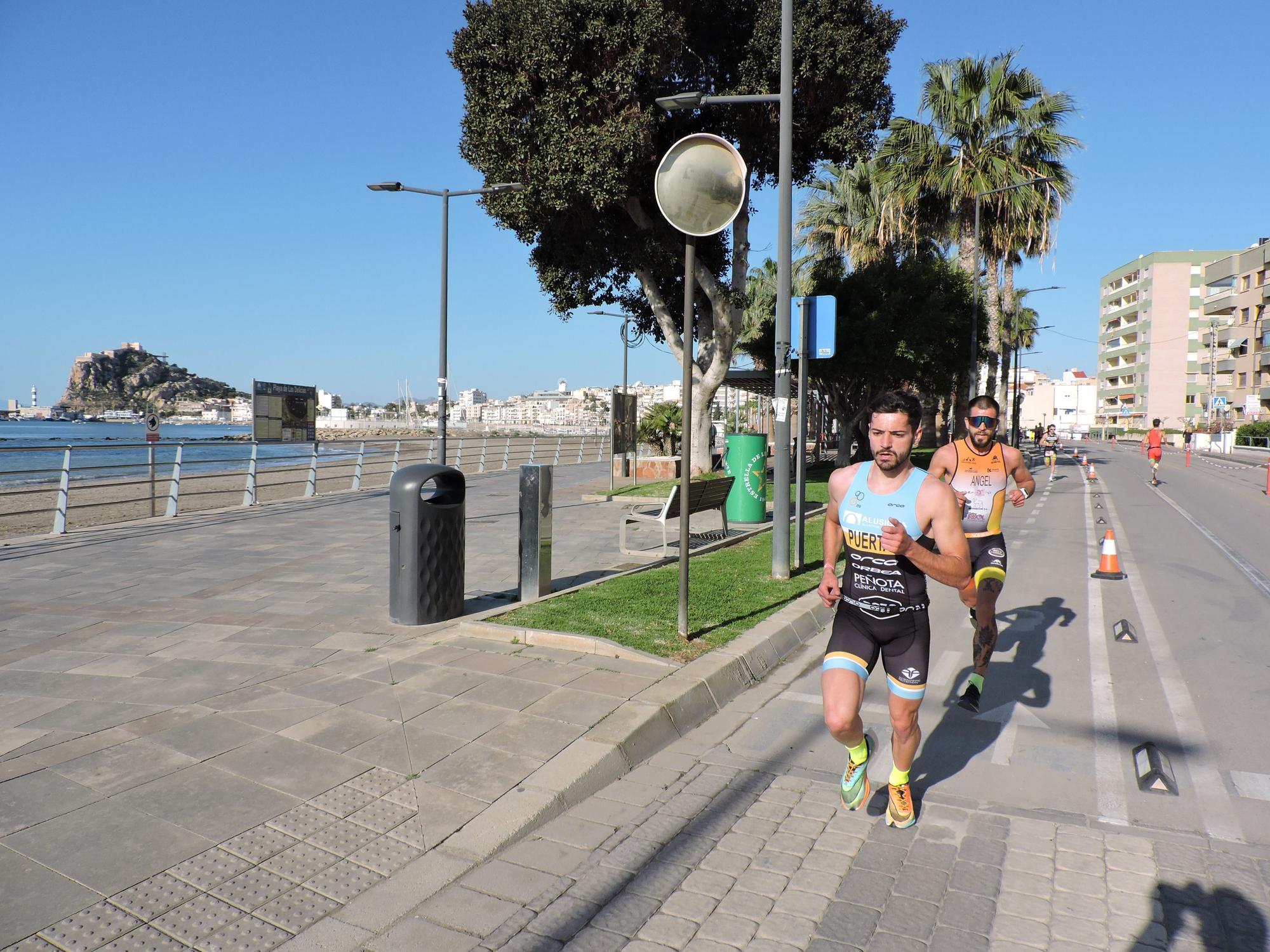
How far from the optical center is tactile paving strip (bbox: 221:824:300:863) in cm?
321

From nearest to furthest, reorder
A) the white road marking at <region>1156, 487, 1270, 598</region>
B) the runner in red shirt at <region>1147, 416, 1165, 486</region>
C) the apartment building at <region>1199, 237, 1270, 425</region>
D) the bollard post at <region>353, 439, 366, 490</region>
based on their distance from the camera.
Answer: the white road marking at <region>1156, 487, 1270, 598</region>, the bollard post at <region>353, 439, 366, 490</region>, the runner in red shirt at <region>1147, 416, 1165, 486</region>, the apartment building at <region>1199, 237, 1270, 425</region>

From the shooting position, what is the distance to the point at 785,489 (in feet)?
29.0

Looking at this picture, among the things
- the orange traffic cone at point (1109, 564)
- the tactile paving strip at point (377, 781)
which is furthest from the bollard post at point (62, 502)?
the orange traffic cone at point (1109, 564)

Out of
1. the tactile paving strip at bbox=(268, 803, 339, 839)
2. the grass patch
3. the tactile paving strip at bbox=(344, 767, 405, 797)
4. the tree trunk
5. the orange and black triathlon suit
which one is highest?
the tree trunk

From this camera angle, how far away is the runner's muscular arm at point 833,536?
11.8 feet

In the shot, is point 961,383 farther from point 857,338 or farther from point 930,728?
point 930,728

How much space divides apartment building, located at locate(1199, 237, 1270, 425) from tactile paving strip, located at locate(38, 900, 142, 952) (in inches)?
3103

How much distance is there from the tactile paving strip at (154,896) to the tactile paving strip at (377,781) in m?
0.86

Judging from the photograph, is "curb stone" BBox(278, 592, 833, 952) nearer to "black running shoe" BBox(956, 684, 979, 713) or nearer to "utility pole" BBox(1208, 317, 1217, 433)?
"black running shoe" BBox(956, 684, 979, 713)

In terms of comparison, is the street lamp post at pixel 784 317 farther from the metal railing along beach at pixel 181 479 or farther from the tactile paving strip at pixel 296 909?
the tactile paving strip at pixel 296 909

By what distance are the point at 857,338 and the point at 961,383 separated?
1019 centimetres

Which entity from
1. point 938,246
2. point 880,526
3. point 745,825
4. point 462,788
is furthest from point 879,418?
point 938,246

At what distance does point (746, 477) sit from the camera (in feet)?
43.5

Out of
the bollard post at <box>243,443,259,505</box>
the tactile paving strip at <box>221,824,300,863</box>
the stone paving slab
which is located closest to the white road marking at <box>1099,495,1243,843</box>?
the stone paving slab
